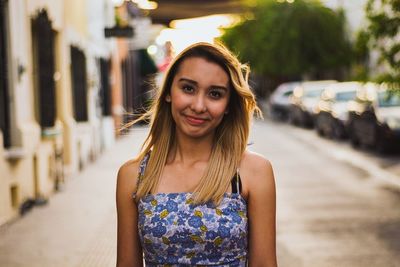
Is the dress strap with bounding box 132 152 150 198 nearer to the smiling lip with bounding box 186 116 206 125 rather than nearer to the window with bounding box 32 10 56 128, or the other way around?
the smiling lip with bounding box 186 116 206 125

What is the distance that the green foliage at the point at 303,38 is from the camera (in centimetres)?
3784

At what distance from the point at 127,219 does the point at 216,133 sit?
461 millimetres

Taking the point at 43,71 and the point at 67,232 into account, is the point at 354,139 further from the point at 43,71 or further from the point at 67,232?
the point at 67,232

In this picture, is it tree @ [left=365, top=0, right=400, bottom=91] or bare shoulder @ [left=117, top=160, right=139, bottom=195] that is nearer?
bare shoulder @ [left=117, top=160, right=139, bottom=195]

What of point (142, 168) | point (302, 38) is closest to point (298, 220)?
point (142, 168)

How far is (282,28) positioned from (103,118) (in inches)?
772

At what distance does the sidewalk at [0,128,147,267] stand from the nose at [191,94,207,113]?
2.51 meters

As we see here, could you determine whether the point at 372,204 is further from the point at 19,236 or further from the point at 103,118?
the point at 103,118

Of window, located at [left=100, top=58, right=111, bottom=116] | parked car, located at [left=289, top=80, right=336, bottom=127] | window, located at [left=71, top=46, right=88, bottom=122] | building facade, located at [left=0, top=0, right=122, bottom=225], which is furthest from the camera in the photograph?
parked car, located at [left=289, top=80, right=336, bottom=127]

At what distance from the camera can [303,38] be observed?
3803 cm

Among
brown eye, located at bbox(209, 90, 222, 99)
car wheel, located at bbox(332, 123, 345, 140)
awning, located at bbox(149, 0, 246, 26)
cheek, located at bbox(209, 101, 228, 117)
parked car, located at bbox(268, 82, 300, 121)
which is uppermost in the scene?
awning, located at bbox(149, 0, 246, 26)

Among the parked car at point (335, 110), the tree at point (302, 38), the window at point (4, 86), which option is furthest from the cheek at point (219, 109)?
the tree at point (302, 38)

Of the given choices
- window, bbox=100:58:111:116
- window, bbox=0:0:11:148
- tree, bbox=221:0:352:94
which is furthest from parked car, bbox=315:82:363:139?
tree, bbox=221:0:352:94

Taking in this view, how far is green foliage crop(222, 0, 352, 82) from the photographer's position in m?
37.8
